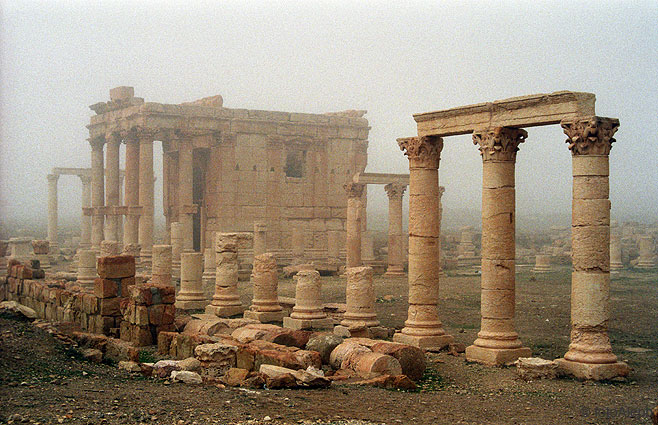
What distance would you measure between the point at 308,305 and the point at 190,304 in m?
4.84

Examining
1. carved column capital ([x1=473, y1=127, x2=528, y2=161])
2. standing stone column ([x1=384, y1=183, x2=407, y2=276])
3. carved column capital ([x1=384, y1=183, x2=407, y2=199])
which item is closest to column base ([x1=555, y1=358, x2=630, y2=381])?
carved column capital ([x1=473, y1=127, x2=528, y2=161])

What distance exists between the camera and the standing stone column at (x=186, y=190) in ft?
121

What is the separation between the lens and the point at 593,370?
42.6 feet

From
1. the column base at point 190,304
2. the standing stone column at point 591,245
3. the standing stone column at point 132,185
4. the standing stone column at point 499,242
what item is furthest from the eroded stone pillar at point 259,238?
the standing stone column at point 591,245

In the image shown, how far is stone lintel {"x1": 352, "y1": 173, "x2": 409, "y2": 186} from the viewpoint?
107 ft

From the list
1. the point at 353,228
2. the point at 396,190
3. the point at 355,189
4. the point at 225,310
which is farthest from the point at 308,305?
the point at 396,190

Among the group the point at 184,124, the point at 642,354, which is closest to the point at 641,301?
the point at 642,354

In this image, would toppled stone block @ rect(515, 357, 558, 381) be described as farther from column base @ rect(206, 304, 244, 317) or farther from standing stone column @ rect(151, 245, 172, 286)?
standing stone column @ rect(151, 245, 172, 286)

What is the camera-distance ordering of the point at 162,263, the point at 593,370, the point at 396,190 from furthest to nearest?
the point at 396,190 < the point at 162,263 < the point at 593,370

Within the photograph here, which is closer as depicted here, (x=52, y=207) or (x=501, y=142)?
(x=501, y=142)

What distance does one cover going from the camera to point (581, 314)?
13.4 m

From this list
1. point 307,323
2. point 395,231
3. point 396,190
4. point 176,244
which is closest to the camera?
point 307,323

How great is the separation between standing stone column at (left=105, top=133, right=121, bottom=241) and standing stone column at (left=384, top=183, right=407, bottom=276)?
12.8m

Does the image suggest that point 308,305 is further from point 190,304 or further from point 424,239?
point 190,304
